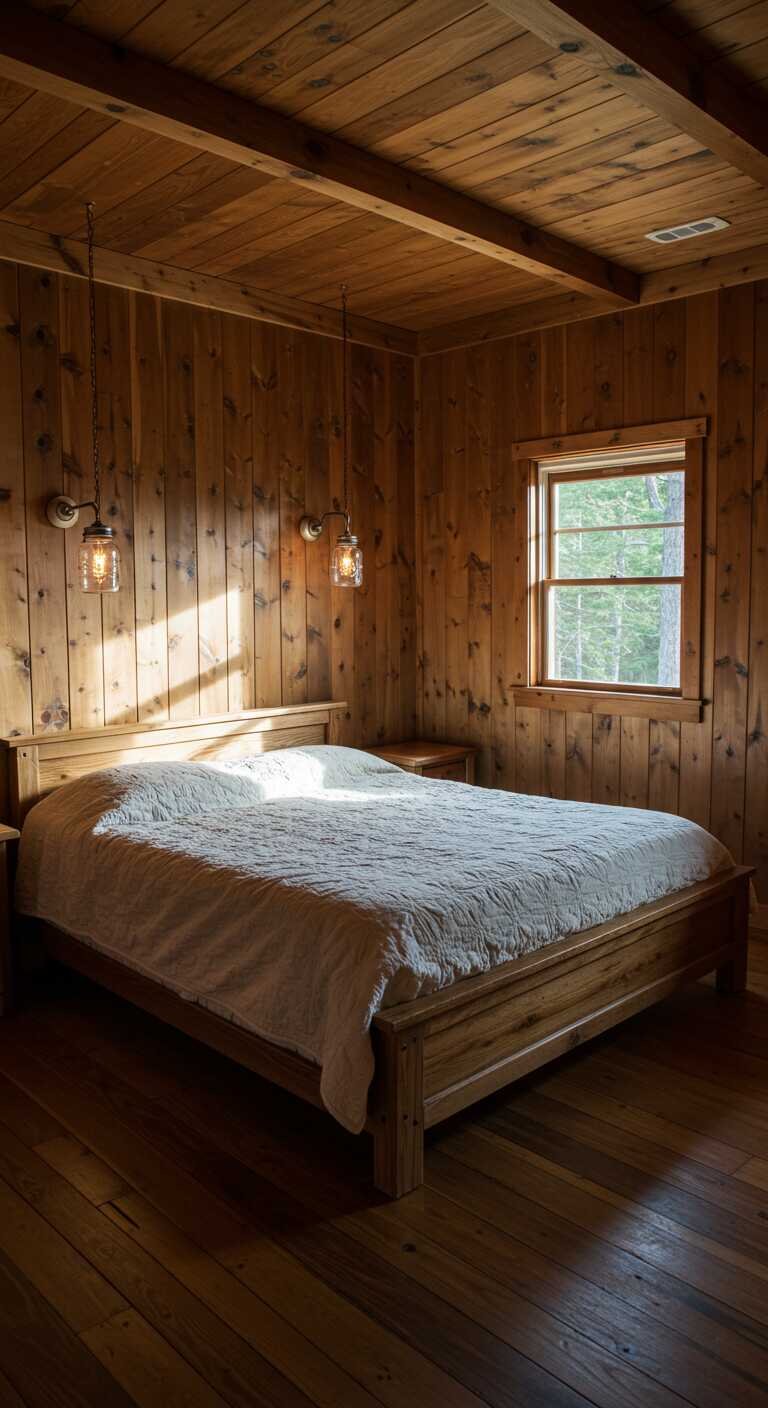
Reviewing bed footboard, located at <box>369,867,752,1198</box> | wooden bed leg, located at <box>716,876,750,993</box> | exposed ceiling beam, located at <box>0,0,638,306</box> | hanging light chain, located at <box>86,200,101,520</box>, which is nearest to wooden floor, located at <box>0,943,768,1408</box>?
bed footboard, located at <box>369,867,752,1198</box>


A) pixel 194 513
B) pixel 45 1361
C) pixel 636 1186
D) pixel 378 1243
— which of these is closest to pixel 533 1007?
pixel 636 1186

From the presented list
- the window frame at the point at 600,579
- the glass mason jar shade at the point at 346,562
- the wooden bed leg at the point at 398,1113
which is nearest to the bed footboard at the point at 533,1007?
the wooden bed leg at the point at 398,1113

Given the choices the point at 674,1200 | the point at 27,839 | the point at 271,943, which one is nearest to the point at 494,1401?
the point at 674,1200

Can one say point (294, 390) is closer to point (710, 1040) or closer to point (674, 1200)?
point (710, 1040)

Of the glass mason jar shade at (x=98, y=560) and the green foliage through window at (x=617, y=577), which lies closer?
the glass mason jar shade at (x=98, y=560)

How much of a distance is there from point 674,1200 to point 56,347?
3363 mm

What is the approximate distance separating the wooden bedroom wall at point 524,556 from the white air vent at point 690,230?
1.06 ft

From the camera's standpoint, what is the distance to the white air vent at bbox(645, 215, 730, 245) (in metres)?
3.58

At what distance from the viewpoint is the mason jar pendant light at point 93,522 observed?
10.9 feet

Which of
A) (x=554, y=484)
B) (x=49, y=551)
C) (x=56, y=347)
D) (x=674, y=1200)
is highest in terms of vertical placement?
(x=56, y=347)

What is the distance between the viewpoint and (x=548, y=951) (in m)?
2.64

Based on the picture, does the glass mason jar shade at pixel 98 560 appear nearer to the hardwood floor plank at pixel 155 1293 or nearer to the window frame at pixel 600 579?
the hardwood floor plank at pixel 155 1293

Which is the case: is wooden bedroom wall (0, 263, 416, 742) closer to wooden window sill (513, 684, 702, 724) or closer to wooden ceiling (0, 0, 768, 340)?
wooden ceiling (0, 0, 768, 340)

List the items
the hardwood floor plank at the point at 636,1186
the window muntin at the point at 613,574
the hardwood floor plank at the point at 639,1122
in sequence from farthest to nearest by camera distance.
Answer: the window muntin at the point at 613,574, the hardwood floor plank at the point at 639,1122, the hardwood floor plank at the point at 636,1186
